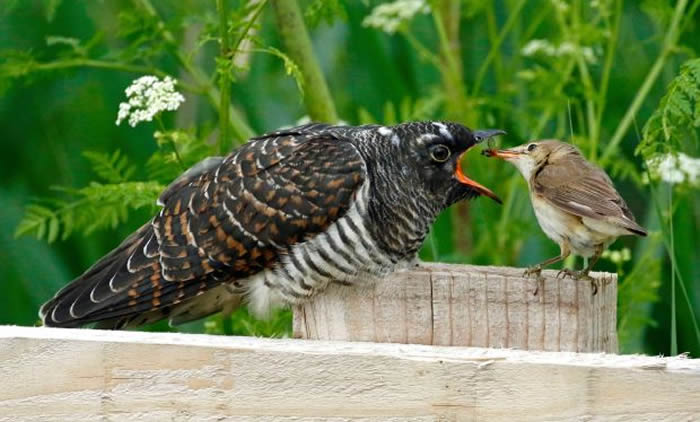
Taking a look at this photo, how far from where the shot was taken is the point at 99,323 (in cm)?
265

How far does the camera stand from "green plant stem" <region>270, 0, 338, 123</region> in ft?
10.4

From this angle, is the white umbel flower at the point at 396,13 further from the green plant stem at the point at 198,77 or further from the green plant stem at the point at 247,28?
the green plant stem at the point at 247,28

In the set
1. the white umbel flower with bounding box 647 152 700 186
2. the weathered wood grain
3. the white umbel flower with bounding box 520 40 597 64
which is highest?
the white umbel flower with bounding box 520 40 597 64

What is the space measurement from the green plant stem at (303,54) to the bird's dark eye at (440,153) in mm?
741

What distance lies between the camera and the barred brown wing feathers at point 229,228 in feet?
8.14

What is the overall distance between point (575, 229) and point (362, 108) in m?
1.76

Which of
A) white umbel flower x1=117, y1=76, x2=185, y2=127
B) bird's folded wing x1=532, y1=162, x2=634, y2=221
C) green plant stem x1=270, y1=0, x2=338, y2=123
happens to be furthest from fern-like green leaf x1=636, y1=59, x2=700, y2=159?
green plant stem x1=270, y1=0, x2=338, y2=123

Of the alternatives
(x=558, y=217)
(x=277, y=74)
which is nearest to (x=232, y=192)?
(x=558, y=217)

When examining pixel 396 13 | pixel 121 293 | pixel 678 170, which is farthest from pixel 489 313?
pixel 396 13

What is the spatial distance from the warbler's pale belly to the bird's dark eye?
0.87 feet

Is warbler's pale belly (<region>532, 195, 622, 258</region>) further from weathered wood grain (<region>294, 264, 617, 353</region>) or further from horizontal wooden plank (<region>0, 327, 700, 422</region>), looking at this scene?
horizontal wooden plank (<region>0, 327, 700, 422</region>)

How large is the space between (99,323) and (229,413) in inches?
38.6

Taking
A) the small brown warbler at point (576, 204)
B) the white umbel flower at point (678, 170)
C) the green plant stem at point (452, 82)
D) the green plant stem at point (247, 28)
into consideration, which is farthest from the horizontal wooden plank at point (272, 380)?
the green plant stem at point (452, 82)

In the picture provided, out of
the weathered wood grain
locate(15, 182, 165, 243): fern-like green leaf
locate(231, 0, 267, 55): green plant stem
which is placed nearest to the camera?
the weathered wood grain
